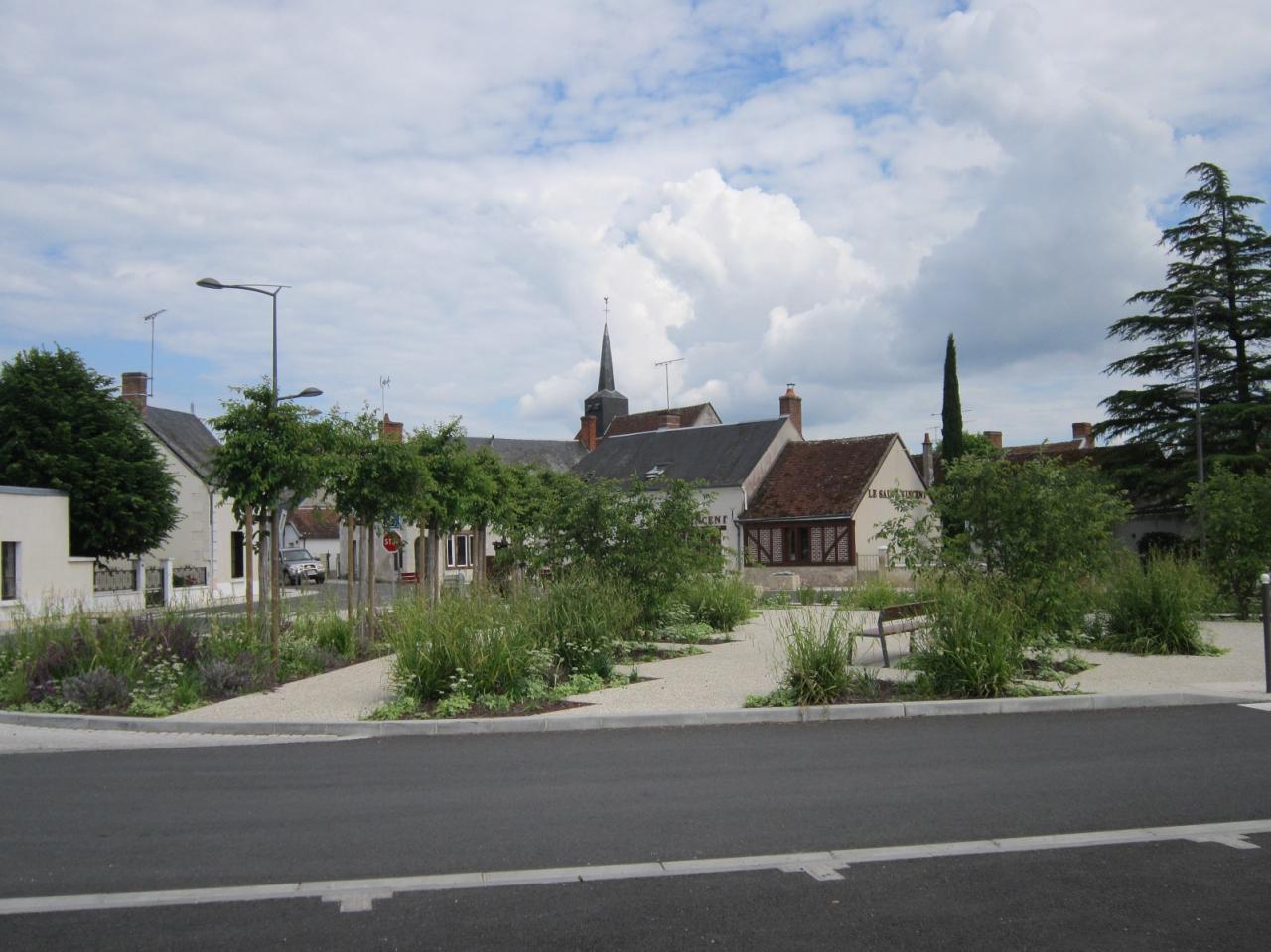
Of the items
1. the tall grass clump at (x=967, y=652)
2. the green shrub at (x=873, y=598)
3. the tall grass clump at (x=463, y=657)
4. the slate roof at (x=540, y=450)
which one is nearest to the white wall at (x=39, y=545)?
the green shrub at (x=873, y=598)

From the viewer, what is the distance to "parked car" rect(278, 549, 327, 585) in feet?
168

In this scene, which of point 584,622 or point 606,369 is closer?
point 584,622

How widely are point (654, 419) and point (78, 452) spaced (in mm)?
41352

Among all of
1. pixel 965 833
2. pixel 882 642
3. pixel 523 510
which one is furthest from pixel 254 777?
pixel 523 510

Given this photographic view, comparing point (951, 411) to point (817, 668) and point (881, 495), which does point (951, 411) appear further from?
point (817, 668)

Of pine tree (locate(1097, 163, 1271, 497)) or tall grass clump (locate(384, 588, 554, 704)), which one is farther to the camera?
pine tree (locate(1097, 163, 1271, 497))

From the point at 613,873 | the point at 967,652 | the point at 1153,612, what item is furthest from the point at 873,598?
the point at 613,873

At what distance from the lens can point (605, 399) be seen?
8188 centimetres

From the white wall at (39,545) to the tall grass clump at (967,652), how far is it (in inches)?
880

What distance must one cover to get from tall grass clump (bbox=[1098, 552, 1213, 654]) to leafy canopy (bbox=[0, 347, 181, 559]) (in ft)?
92.1

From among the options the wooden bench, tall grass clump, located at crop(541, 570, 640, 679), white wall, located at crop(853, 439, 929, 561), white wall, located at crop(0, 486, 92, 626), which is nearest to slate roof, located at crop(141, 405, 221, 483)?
white wall, located at crop(0, 486, 92, 626)

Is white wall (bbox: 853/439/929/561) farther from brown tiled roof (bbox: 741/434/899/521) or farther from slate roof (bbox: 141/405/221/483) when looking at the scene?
slate roof (bbox: 141/405/221/483)

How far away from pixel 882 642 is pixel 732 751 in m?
4.76

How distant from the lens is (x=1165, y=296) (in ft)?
127
